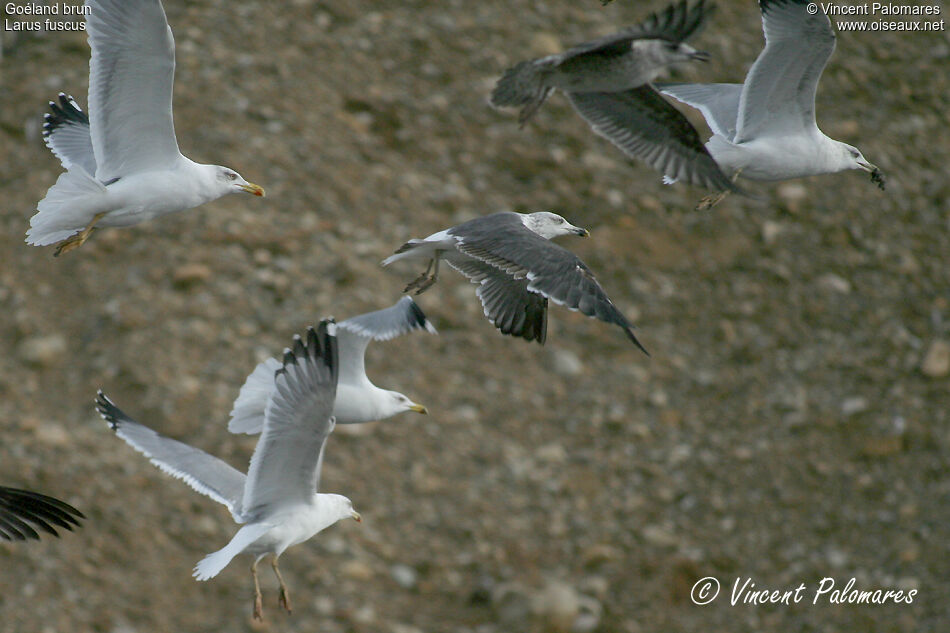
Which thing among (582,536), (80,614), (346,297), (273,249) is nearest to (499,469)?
(582,536)

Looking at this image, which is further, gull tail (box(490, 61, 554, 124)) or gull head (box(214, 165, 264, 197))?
gull head (box(214, 165, 264, 197))

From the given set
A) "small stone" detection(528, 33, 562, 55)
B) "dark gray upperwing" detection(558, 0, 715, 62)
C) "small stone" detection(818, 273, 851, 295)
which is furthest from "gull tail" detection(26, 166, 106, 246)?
"small stone" detection(818, 273, 851, 295)

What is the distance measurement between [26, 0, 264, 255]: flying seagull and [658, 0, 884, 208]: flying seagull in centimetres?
221

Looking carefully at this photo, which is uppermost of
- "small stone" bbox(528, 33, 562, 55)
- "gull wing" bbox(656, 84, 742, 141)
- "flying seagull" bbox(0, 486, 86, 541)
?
"gull wing" bbox(656, 84, 742, 141)

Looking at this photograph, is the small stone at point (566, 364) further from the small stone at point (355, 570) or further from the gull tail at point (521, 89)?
the gull tail at point (521, 89)

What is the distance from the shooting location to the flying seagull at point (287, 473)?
4848 mm

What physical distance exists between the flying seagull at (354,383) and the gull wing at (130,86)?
1.11 m

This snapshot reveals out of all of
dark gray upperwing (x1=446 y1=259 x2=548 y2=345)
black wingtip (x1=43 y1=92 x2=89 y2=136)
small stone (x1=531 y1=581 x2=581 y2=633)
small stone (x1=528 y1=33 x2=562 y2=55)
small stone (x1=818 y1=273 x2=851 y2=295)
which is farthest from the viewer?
small stone (x1=528 y1=33 x2=562 y2=55)

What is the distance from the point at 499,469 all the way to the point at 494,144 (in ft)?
7.78

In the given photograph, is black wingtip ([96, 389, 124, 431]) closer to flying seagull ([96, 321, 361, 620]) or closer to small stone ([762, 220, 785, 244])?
flying seagull ([96, 321, 361, 620])

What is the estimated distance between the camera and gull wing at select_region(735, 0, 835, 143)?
564 cm

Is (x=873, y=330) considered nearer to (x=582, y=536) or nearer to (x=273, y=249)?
(x=582, y=536)

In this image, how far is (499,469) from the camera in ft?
26.0

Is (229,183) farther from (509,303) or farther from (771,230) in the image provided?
(771,230)
